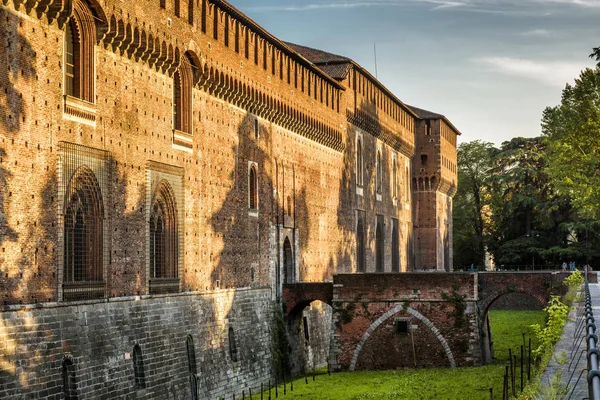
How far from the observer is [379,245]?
145 feet

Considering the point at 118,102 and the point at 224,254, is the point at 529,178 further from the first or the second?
the point at 118,102

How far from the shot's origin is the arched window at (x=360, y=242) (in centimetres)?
3994

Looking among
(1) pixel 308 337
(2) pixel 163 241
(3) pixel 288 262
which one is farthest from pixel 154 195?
(1) pixel 308 337

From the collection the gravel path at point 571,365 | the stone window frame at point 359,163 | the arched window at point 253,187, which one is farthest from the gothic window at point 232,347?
the stone window frame at point 359,163

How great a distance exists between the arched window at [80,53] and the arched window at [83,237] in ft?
4.86

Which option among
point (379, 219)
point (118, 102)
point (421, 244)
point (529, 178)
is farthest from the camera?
point (529, 178)

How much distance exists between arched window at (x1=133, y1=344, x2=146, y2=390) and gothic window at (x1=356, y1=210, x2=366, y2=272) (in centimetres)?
2102

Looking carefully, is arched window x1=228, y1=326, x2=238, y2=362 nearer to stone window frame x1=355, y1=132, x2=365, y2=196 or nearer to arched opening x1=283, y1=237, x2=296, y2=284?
arched opening x1=283, y1=237, x2=296, y2=284

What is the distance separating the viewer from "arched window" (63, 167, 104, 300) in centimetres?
1709

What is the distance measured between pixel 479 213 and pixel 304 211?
33.3 m

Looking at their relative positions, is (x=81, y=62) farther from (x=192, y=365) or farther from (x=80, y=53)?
(x=192, y=365)

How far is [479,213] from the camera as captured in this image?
63500 mm

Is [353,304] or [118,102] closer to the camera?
[118,102]

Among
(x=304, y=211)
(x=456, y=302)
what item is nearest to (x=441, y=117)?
(x=304, y=211)
